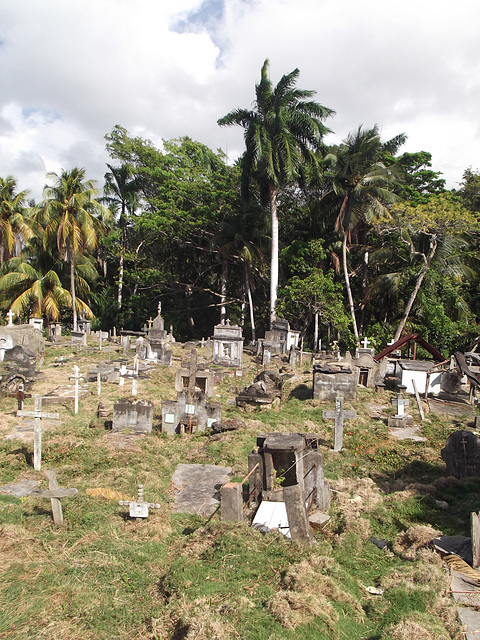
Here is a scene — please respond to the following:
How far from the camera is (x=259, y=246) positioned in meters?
32.0

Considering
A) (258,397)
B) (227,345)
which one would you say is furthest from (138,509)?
(227,345)

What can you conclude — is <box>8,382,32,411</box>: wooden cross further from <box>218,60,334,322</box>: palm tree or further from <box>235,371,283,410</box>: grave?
<box>218,60,334,322</box>: palm tree

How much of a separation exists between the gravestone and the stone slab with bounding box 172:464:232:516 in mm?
4433

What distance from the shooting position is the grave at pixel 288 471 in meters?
7.57

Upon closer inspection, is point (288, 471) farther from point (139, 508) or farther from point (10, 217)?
point (10, 217)

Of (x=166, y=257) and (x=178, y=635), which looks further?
(x=166, y=257)

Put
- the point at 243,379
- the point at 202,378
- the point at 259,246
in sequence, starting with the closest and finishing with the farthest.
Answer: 1. the point at 202,378
2. the point at 243,379
3. the point at 259,246

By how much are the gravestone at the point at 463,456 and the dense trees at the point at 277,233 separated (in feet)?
53.1

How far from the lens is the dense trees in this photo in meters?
26.4

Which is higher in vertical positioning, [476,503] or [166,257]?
[166,257]

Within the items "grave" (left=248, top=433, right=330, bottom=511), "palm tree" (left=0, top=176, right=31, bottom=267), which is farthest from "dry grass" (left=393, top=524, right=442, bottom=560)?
"palm tree" (left=0, top=176, right=31, bottom=267)

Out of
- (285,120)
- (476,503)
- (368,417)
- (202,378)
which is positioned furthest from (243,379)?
(285,120)

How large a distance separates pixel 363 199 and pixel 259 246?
7767 mm

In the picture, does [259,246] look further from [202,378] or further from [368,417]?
[368,417]
